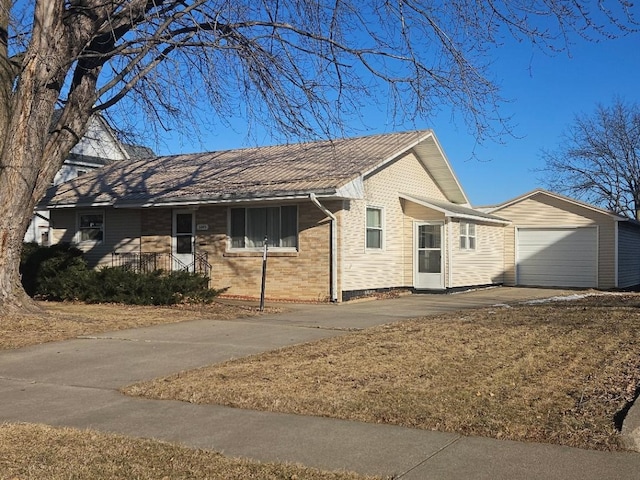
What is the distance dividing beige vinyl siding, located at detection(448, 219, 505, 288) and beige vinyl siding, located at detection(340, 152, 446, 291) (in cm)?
149

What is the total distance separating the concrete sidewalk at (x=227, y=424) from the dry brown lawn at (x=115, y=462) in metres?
0.25

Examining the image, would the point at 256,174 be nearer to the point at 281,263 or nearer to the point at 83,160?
the point at 281,263

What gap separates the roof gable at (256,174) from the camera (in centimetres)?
1728

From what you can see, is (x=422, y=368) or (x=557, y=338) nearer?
(x=422, y=368)

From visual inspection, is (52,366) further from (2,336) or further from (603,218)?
(603,218)

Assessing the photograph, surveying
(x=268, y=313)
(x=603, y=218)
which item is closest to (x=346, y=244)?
(x=268, y=313)

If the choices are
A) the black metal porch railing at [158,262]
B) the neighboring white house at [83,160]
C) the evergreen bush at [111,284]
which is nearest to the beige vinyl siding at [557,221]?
the black metal porch railing at [158,262]

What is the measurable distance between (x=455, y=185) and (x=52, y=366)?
17291 millimetres

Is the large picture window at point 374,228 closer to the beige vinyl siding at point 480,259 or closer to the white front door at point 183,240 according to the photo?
the beige vinyl siding at point 480,259

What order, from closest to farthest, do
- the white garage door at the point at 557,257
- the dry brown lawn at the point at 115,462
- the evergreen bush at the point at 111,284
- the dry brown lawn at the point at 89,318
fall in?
the dry brown lawn at the point at 115,462, the dry brown lawn at the point at 89,318, the evergreen bush at the point at 111,284, the white garage door at the point at 557,257

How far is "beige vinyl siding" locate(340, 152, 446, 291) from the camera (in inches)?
694

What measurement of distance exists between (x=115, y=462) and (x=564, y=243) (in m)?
22.2

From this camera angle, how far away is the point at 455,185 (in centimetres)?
2367

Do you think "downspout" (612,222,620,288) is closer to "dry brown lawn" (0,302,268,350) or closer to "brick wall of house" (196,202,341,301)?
"brick wall of house" (196,202,341,301)
